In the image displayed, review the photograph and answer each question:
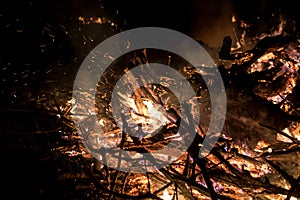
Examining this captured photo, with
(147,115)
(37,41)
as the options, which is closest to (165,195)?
(147,115)

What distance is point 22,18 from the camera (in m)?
3.94

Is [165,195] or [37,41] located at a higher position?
[37,41]

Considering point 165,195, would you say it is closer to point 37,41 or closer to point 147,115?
point 147,115

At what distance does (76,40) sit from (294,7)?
3950mm

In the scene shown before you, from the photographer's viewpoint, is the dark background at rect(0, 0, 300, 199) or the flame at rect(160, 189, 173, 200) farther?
the flame at rect(160, 189, 173, 200)

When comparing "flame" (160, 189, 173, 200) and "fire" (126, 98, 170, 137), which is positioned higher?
"fire" (126, 98, 170, 137)

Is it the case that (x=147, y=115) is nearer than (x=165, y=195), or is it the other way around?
(x=147, y=115)

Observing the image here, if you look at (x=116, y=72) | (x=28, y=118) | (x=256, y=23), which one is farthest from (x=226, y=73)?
(x=28, y=118)

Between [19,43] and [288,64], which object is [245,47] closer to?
[288,64]

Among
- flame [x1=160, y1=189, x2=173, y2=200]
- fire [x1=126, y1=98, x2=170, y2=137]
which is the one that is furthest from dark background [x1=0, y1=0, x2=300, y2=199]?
flame [x1=160, y1=189, x2=173, y2=200]

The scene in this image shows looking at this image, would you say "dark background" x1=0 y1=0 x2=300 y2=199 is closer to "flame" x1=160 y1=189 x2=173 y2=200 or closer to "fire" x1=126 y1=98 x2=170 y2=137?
"fire" x1=126 y1=98 x2=170 y2=137

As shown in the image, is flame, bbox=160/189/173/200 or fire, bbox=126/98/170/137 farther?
flame, bbox=160/189/173/200

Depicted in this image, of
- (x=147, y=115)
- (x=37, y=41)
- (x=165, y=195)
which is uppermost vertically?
(x=37, y=41)

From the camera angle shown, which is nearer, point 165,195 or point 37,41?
point 37,41
